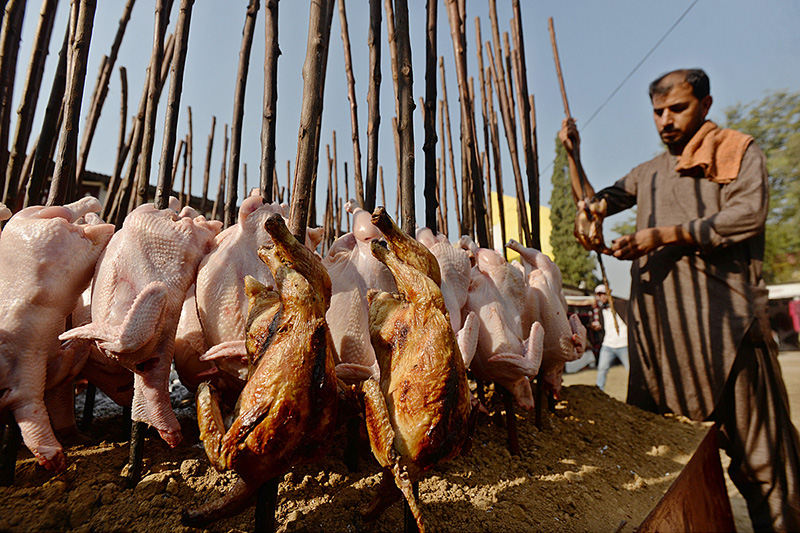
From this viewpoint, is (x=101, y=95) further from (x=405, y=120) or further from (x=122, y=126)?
(x=405, y=120)

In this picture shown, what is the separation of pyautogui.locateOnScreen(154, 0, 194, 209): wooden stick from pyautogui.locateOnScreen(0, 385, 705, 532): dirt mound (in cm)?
113

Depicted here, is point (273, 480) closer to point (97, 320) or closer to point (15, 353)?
point (97, 320)

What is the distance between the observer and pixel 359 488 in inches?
56.9

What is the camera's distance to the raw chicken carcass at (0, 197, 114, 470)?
1.25 m

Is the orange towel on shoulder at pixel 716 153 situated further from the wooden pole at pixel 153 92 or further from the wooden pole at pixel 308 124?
the wooden pole at pixel 153 92

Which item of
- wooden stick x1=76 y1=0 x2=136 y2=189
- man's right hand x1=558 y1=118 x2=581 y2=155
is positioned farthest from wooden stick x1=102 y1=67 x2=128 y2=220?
man's right hand x1=558 y1=118 x2=581 y2=155

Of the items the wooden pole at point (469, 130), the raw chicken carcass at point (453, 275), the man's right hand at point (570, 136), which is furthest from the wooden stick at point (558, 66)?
the raw chicken carcass at point (453, 275)

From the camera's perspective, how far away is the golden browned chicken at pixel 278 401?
96cm

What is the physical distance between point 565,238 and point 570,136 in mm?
24087

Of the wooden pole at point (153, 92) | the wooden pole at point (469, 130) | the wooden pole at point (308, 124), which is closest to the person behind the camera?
the wooden pole at point (308, 124)

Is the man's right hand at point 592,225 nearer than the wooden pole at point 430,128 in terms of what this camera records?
No

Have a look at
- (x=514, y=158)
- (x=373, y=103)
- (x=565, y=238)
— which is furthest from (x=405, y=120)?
(x=565, y=238)

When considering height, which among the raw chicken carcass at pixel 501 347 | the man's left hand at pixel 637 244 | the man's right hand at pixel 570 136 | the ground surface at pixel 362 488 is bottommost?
the ground surface at pixel 362 488

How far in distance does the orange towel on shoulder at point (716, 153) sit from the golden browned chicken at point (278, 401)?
3.35 m
